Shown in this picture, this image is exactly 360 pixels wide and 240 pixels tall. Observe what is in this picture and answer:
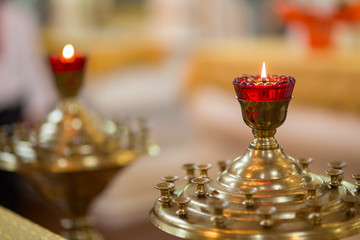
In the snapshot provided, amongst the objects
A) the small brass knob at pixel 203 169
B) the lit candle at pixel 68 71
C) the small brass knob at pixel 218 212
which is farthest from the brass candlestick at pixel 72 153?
the small brass knob at pixel 218 212

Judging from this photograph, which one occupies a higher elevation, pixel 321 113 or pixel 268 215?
pixel 268 215

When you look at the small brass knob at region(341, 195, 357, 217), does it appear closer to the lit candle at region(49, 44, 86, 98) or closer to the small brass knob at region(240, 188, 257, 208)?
the small brass knob at region(240, 188, 257, 208)

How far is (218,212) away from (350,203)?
105 mm

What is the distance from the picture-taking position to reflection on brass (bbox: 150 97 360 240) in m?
0.47

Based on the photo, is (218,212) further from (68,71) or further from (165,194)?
(68,71)

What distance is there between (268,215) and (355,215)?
0.08 meters

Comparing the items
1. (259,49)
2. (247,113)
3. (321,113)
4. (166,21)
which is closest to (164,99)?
(166,21)

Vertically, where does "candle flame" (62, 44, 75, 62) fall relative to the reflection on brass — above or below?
above

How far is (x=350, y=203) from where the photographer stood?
49 centimetres

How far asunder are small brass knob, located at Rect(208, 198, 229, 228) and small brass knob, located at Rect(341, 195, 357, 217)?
95 millimetres

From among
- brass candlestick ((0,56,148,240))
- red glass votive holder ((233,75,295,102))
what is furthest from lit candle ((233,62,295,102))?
brass candlestick ((0,56,148,240))

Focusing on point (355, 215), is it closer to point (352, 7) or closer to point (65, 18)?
point (352, 7)

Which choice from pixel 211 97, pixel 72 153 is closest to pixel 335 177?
pixel 72 153

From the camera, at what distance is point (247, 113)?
531 mm
